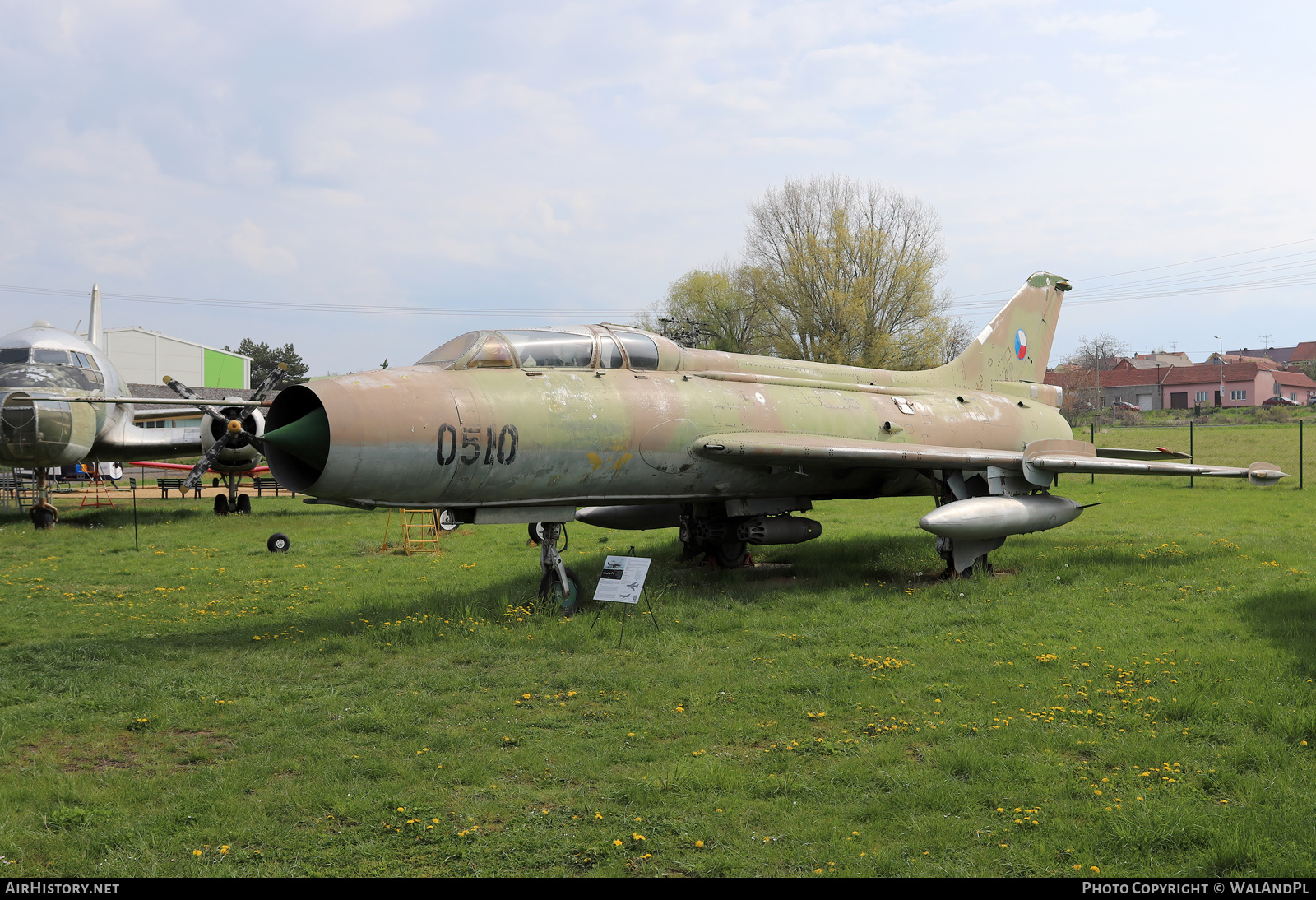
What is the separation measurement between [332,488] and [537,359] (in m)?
2.87

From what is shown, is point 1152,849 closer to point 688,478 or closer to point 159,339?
point 688,478

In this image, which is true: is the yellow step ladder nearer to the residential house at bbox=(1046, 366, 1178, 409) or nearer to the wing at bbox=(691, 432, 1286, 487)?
the wing at bbox=(691, 432, 1286, 487)

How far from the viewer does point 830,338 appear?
148 ft

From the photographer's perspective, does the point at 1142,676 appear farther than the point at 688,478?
Answer: No

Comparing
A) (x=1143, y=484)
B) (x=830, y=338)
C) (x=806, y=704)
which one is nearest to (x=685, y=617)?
(x=806, y=704)

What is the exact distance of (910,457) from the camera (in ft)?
36.0

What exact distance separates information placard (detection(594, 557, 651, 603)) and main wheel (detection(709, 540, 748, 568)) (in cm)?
444

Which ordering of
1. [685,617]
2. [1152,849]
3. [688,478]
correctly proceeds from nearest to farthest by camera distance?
[1152,849], [685,617], [688,478]

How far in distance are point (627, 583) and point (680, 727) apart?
2475mm

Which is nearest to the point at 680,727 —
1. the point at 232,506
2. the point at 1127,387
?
the point at 232,506

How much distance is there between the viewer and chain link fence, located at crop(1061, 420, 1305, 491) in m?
26.5

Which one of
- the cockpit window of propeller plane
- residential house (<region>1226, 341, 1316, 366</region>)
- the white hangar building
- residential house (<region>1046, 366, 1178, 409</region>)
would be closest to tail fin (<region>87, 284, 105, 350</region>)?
the cockpit window of propeller plane

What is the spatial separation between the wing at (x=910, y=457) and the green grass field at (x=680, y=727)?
1375mm

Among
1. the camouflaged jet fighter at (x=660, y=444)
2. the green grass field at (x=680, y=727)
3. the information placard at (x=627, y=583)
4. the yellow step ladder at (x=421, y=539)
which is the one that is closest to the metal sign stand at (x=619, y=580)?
the information placard at (x=627, y=583)
